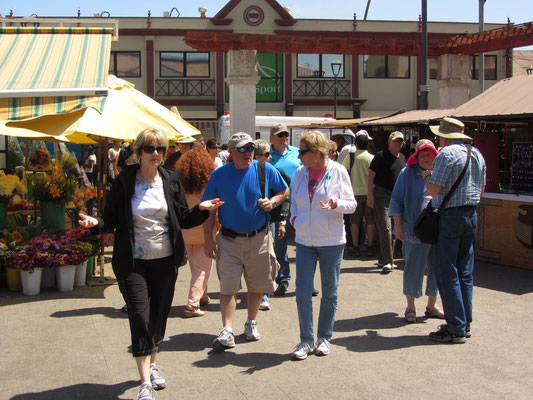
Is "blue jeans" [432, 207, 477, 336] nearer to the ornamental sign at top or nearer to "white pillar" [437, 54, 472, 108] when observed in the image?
"white pillar" [437, 54, 472, 108]

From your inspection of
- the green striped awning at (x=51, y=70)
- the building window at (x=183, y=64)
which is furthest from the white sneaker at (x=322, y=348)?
the building window at (x=183, y=64)

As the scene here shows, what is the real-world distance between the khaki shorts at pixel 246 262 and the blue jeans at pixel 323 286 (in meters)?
0.36

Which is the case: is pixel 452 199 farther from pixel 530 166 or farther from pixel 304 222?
pixel 530 166

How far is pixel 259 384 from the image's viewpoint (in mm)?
4832

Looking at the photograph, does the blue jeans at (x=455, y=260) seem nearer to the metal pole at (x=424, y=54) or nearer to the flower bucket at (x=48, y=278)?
the flower bucket at (x=48, y=278)

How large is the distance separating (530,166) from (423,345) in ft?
14.8

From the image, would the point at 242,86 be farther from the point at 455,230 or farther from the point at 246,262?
the point at 455,230

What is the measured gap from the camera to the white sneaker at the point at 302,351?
533 cm

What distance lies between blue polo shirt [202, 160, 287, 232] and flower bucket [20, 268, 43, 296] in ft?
9.75

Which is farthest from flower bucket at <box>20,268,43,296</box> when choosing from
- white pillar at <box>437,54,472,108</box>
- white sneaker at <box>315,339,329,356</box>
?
white pillar at <box>437,54,472,108</box>

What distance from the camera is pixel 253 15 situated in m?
35.5

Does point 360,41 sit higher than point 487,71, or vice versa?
point 487,71

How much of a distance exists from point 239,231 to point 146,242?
1.16 m

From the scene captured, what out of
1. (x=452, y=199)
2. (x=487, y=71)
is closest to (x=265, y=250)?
(x=452, y=199)
